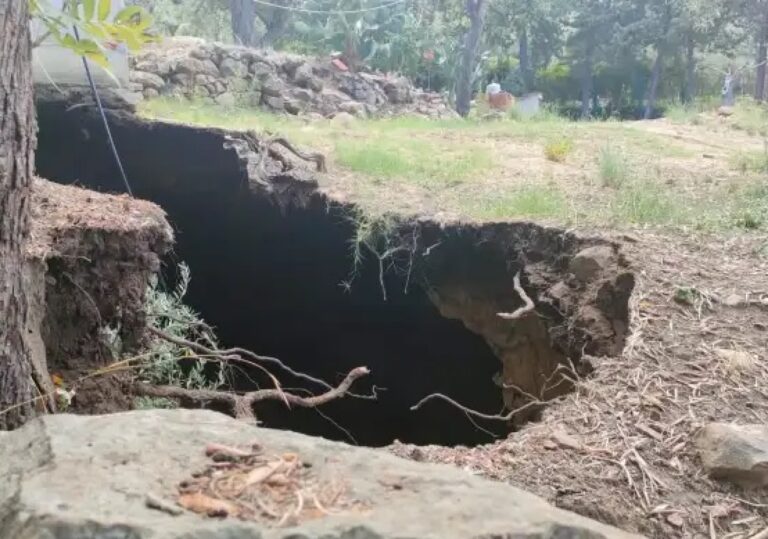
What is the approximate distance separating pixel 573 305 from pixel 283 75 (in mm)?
10236

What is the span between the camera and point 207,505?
1816 millimetres

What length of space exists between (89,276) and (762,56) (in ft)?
41.3

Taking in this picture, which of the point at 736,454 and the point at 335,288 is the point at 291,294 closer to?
the point at 335,288

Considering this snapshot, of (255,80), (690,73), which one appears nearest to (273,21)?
(255,80)

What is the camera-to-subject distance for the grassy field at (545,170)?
646cm

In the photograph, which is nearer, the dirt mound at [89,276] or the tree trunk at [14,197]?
the tree trunk at [14,197]

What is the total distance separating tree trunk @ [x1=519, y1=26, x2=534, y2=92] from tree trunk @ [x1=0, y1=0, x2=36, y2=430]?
17969 mm

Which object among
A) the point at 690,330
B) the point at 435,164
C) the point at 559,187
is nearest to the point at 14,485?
the point at 690,330

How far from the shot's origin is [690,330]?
4402 mm

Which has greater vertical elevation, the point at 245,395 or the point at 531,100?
the point at 531,100

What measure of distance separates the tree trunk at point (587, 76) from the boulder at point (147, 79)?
909 centimetres

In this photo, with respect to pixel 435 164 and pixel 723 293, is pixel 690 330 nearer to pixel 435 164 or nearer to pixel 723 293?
pixel 723 293

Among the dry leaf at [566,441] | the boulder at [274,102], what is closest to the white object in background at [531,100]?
the boulder at [274,102]

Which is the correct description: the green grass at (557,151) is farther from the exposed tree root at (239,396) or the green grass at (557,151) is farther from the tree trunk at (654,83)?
the tree trunk at (654,83)
